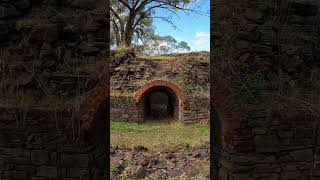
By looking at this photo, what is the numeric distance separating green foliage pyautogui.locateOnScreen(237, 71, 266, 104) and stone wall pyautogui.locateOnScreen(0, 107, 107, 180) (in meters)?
1.74

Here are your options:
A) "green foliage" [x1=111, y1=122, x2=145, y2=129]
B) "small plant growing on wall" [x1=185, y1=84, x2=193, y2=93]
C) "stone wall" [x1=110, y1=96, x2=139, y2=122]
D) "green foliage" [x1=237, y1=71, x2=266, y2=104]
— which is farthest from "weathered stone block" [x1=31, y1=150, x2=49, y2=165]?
Result: "small plant growing on wall" [x1=185, y1=84, x2=193, y2=93]

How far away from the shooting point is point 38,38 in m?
3.27

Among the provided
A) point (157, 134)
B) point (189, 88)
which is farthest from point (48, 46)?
point (189, 88)

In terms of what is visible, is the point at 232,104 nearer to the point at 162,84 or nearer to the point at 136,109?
the point at 162,84

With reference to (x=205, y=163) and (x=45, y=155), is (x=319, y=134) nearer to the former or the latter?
(x=45, y=155)

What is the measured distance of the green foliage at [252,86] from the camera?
3.29 m

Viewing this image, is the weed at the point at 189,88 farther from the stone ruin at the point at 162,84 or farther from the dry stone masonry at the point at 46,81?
the dry stone masonry at the point at 46,81

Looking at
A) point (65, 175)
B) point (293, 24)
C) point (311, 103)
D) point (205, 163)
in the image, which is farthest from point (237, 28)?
point (205, 163)

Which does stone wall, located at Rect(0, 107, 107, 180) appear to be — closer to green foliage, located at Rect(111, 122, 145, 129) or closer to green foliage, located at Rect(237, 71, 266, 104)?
green foliage, located at Rect(237, 71, 266, 104)

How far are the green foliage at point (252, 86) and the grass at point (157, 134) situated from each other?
5.41 m

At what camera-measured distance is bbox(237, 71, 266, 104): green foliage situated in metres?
3.29

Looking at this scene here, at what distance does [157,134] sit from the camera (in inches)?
432

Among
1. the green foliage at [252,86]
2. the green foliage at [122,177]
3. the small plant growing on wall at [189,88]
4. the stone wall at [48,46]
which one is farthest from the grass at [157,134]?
the stone wall at [48,46]

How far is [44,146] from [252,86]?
2.33 meters
